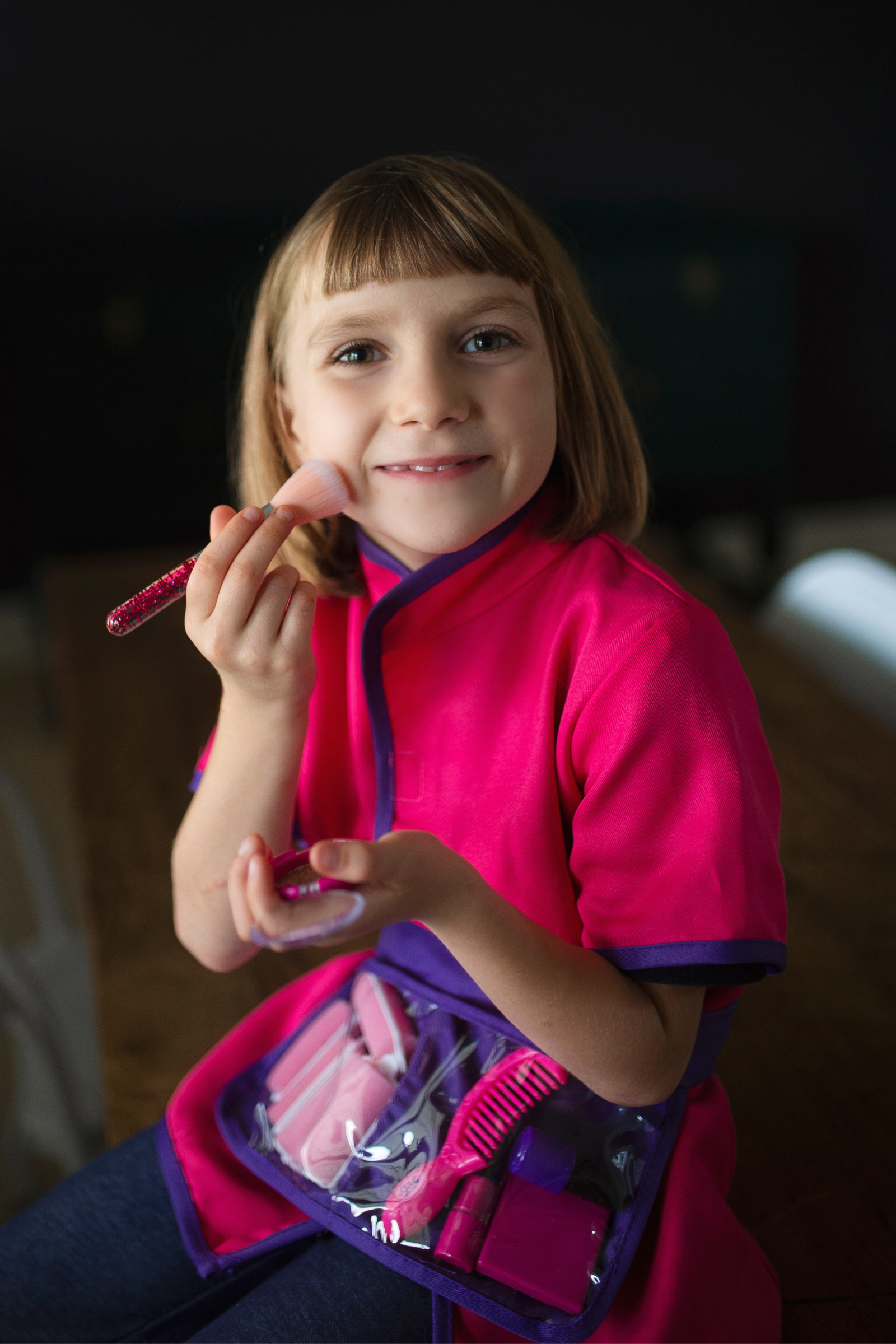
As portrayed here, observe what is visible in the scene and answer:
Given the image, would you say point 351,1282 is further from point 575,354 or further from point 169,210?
point 169,210

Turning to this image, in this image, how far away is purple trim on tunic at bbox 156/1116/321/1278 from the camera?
27.0 inches

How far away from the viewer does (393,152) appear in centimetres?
302

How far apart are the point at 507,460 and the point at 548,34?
3.00 meters

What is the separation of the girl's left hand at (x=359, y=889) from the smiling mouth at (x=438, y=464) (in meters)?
0.23

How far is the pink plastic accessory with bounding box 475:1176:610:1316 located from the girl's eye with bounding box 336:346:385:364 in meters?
0.49

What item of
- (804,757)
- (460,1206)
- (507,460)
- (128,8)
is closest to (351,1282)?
(460,1206)

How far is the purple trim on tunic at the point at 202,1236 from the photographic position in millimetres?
686

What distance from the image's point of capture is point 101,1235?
2.37 ft

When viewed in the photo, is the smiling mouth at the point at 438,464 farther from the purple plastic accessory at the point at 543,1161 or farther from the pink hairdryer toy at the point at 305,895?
the purple plastic accessory at the point at 543,1161

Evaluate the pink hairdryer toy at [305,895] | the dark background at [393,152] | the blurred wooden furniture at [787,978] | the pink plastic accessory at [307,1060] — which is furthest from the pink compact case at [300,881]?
the dark background at [393,152]

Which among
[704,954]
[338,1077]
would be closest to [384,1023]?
[338,1077]

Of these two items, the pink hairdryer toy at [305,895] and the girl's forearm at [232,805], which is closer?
the pink hairdryer toy at [305,895]

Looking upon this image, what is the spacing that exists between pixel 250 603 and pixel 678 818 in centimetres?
28

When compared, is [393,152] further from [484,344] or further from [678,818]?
[678,818]
